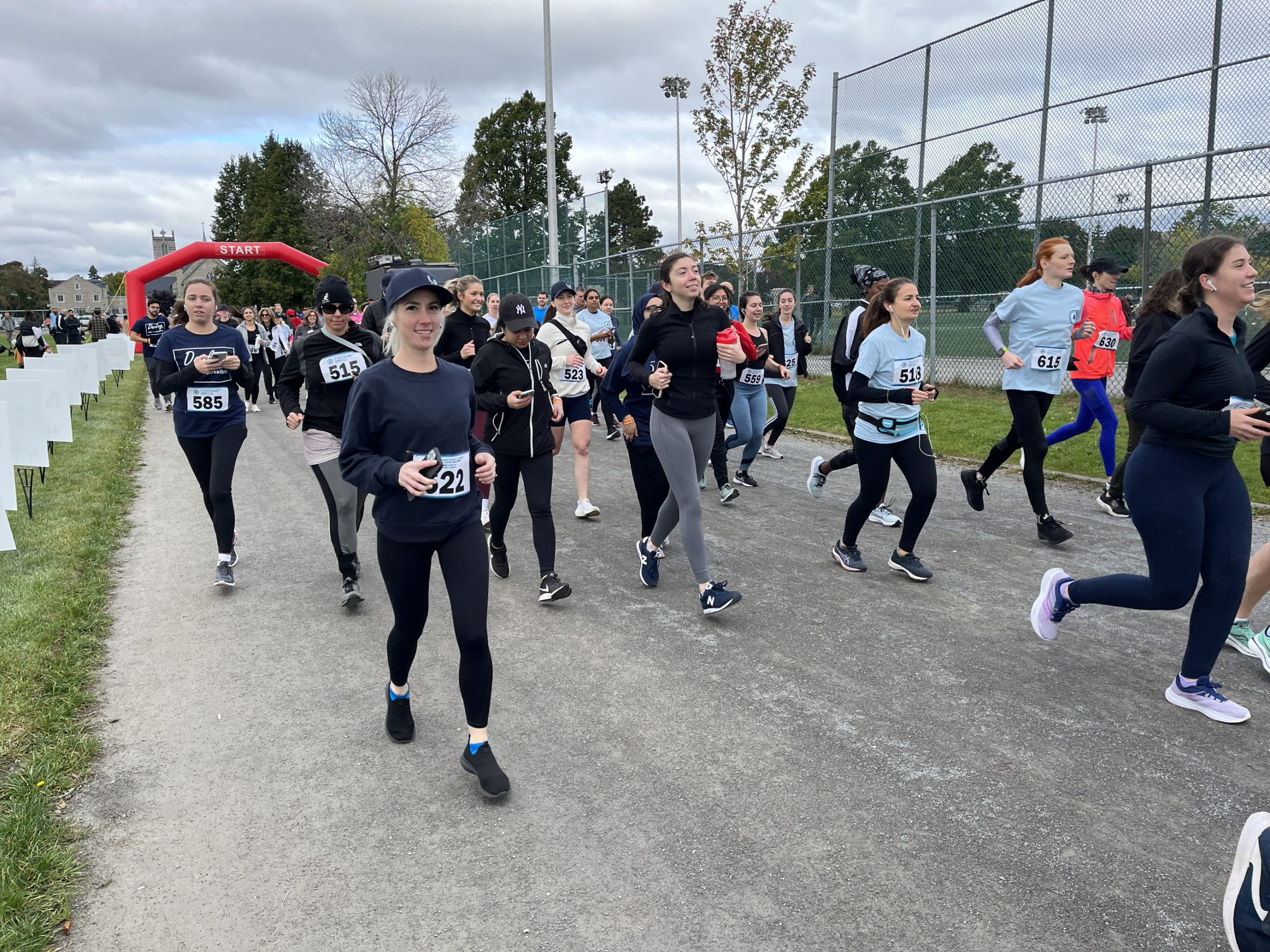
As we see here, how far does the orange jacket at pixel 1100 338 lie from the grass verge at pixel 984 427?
1.10 m

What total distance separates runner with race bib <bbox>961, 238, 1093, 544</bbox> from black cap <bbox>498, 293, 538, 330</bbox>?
3.59m

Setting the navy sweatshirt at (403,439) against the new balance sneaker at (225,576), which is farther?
the new balance sneaker at (225,576)

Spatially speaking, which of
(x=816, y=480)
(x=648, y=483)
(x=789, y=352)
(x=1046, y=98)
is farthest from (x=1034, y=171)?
(x=648, y=483)

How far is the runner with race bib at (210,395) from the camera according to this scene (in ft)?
21.3

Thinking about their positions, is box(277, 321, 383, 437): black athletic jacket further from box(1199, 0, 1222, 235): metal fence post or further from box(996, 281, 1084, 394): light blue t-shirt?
box(1199, 0, 1222, 235): metal fence post

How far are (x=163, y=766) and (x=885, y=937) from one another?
2987 millimetres

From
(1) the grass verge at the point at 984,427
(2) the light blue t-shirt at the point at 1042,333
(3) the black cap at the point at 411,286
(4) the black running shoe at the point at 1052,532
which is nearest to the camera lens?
(3) the black cap at the point at 411,286

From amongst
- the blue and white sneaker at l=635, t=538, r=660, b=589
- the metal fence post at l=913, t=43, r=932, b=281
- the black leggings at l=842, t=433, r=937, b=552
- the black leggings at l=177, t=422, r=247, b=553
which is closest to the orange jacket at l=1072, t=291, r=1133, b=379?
the black leggings at l=842, t=433, r=937, b=552

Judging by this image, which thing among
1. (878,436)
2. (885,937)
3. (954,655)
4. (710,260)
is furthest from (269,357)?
(885,937)

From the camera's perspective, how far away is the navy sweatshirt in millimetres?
3607

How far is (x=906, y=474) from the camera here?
636cm

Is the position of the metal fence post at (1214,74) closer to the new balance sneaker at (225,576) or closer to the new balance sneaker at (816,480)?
the new balance sneaker at (816,480)

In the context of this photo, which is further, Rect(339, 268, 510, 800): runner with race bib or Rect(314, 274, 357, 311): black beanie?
Rect(314, 274, 357, 311): black beanie

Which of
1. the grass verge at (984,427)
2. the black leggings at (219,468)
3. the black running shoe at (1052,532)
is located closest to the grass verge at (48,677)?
the black leggings at (219,468)
